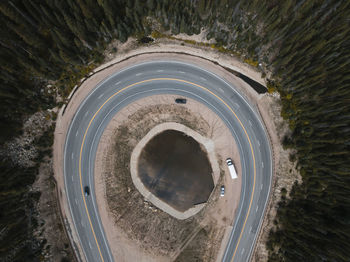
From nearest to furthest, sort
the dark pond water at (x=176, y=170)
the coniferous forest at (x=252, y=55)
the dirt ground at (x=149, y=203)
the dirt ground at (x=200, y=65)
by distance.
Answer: the coniferous forest at (x=252, y=55) → the dirt ground at (x=149, y=203) → the dirt ground at (x=200, y=65) → the dark pond water at (x=176, y=170)

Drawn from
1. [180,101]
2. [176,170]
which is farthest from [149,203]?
[180,101]

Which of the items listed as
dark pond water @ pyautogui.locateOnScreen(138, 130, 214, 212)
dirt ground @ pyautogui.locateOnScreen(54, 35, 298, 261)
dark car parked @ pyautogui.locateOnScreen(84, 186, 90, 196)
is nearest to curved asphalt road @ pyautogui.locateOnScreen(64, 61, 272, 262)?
dark car parked @ pyautogui.locateOnScreen(84, 186, 90, 196)

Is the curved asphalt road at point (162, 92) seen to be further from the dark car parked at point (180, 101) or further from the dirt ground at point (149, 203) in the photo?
the dirt ground at point (149, 203)

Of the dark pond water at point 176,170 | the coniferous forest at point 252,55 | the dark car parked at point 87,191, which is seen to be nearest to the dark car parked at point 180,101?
the dark pond water at point 176,170

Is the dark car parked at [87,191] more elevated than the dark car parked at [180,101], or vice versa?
the dark car parked at [180,101]

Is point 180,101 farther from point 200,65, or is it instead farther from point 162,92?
point 200,65
